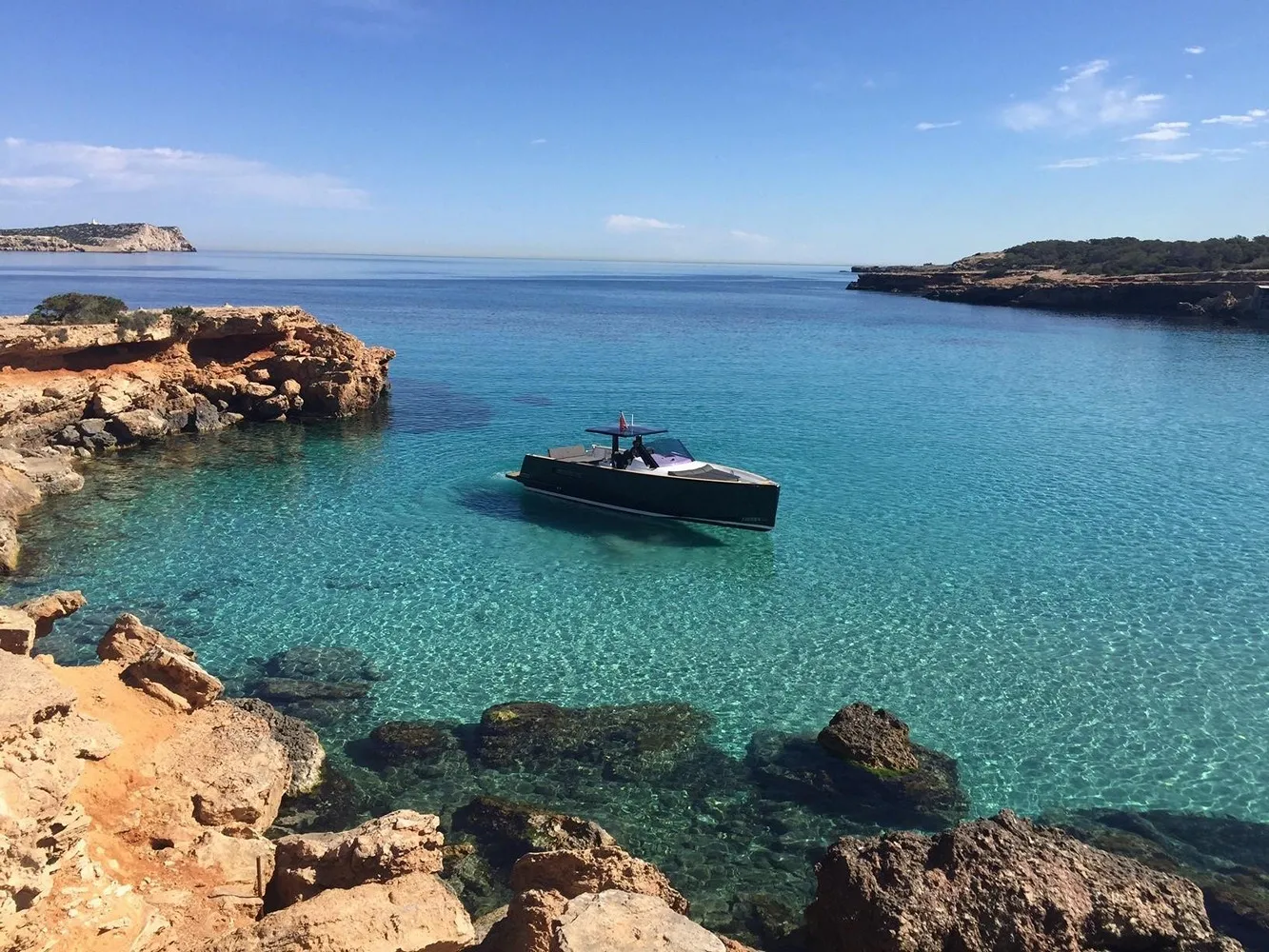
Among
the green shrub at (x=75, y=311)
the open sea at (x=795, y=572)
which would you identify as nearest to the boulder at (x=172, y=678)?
the open sea at (x=795, y=572)

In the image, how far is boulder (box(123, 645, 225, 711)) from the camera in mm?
10727

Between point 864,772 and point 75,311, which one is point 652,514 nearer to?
point 864,772

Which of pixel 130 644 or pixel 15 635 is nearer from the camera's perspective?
pixel 15 635

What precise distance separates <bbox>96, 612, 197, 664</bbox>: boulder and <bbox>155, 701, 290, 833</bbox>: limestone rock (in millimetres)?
1493

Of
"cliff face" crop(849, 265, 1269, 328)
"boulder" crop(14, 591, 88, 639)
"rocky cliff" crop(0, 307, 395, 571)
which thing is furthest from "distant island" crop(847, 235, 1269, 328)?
"boulder" crop(14, 591, 88, 639)

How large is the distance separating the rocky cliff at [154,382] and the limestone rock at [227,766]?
521 inches

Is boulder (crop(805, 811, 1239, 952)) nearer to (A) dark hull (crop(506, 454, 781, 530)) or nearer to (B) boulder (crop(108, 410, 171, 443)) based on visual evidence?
(A) dark hull (crop(506, 454, 781, 530))

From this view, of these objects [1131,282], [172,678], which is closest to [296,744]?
[172,678]

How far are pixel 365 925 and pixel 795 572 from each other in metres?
13.0

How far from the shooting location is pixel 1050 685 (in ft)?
43.2

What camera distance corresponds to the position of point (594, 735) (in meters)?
11.8

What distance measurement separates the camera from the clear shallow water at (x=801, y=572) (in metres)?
12.5

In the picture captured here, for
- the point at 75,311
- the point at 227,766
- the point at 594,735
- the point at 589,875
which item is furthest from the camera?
the point at 75,311

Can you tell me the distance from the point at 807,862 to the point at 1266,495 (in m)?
21.2
